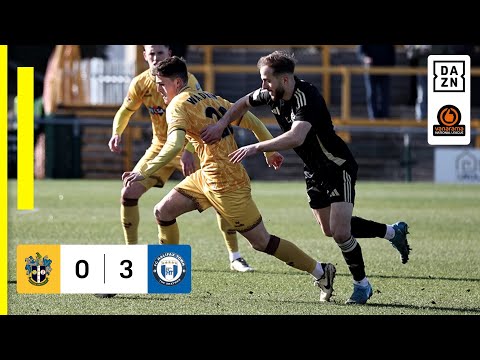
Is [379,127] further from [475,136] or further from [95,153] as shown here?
[95,153]

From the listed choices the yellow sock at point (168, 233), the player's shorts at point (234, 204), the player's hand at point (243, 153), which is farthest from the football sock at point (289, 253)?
the player's hand at point (243, 153)

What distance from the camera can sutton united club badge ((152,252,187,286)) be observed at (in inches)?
304

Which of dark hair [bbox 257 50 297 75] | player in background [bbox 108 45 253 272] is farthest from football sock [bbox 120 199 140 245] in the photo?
dark hair [bbox 257 50 297 75]

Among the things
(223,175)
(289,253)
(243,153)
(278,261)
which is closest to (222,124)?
(223,175)

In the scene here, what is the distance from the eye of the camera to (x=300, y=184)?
24.6 meters

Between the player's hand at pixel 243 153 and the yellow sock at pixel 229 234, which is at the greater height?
the player's hand at pixel 243 153

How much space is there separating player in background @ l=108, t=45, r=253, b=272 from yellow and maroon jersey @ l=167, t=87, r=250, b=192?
2.88 ft

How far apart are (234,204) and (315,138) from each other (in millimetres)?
776

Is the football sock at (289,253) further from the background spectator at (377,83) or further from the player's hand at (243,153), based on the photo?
the background spectator at (377,83)

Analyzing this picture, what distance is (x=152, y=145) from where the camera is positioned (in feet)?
33.9

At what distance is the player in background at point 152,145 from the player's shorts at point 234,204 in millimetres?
944

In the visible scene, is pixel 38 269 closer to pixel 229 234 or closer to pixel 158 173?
pixel 158 173

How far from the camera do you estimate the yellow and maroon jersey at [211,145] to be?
8359 millimetres
